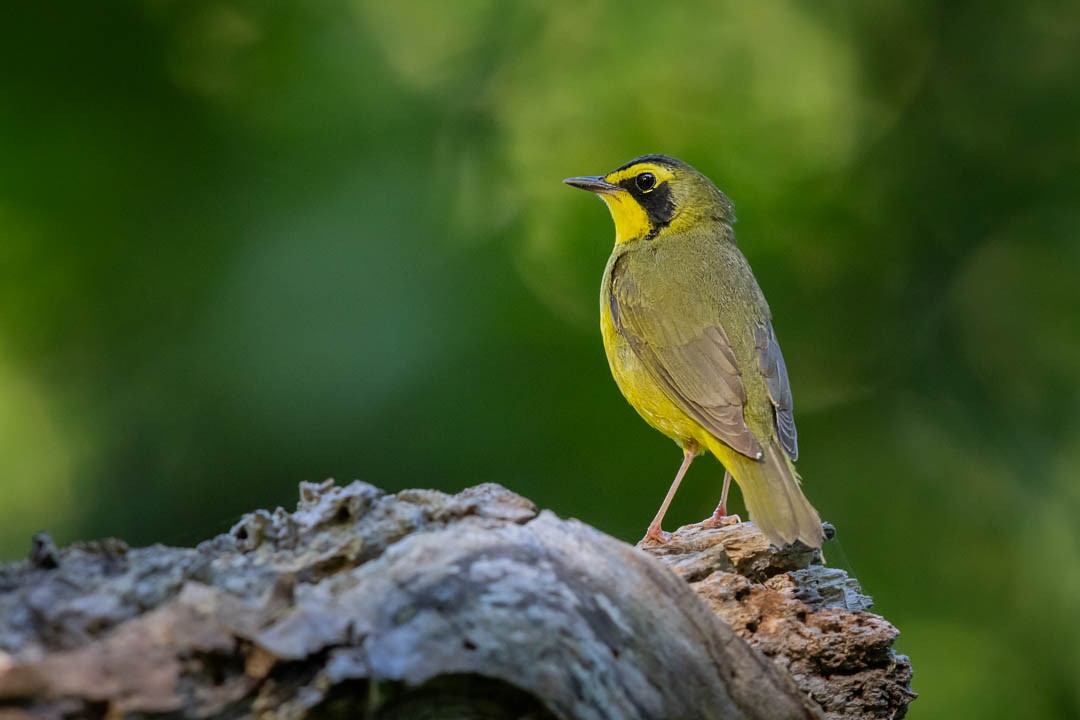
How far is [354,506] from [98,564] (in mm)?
512

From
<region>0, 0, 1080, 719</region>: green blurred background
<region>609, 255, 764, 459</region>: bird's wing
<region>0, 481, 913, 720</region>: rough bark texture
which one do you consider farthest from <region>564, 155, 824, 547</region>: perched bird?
<region>0, 481, 913, 720</region>: rough bark texture

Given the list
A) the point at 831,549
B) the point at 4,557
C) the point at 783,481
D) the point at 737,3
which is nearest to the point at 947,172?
the point at 737,3

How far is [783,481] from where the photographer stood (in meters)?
3.76

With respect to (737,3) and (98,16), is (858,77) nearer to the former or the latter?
(737,3)

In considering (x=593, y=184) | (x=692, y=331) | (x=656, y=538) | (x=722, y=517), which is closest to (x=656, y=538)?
(x=656, y=538)

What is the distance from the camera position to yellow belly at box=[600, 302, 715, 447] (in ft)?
14.5

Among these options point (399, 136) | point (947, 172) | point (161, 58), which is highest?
point (161, 58)

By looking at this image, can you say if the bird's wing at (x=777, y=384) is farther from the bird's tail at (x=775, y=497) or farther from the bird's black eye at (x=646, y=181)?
the bird's black eye at (x=646, y=181)

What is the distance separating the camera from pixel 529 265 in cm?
475

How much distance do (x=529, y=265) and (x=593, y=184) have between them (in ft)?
2.02

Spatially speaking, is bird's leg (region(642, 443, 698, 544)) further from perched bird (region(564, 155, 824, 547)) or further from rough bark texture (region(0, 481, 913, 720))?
rough bark texture (region(0, 481, 913, 720))

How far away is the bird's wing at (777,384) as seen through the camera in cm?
420

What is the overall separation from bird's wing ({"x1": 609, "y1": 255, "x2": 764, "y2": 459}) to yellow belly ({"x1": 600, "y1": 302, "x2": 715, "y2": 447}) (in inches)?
1.4

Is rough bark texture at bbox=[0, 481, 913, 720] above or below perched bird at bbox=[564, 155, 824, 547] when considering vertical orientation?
below
